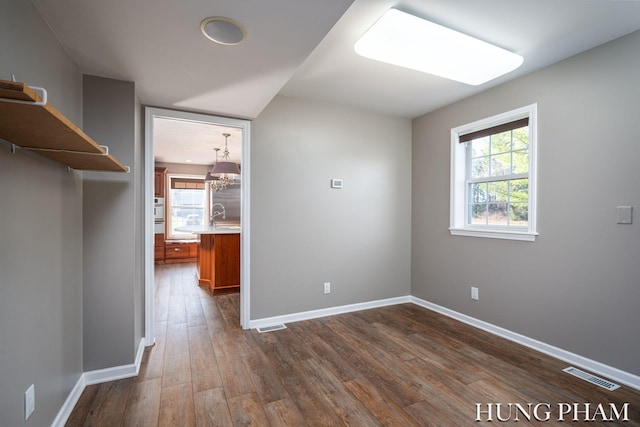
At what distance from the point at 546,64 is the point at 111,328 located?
4.10 m

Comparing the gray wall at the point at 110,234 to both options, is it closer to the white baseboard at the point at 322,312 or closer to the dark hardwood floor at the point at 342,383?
the dark hardwood floor at the point at 342,383

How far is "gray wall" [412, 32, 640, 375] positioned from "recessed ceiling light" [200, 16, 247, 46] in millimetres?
2602

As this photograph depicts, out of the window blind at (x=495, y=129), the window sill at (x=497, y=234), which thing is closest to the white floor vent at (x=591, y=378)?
the window sill at (x=497, y=234)

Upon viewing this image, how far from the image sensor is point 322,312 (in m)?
3.59

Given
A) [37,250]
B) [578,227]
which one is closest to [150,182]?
[37,250]

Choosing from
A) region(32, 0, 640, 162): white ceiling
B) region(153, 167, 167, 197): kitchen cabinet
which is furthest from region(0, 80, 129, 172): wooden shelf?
region(153, 167, 167, 197): kitchen cabinet

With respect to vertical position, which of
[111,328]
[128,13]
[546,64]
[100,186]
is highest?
[546,64]

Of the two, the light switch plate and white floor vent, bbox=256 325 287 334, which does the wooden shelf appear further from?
the light switch plate

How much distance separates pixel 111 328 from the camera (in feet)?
7.41

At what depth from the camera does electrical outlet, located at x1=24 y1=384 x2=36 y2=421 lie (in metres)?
1.39

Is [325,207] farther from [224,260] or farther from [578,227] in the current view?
[578,227]

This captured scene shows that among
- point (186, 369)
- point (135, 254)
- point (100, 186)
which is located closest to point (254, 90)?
point (100, 186)

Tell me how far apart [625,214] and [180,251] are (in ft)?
25.6

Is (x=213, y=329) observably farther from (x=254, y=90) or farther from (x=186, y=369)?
(x=254, y=90)
